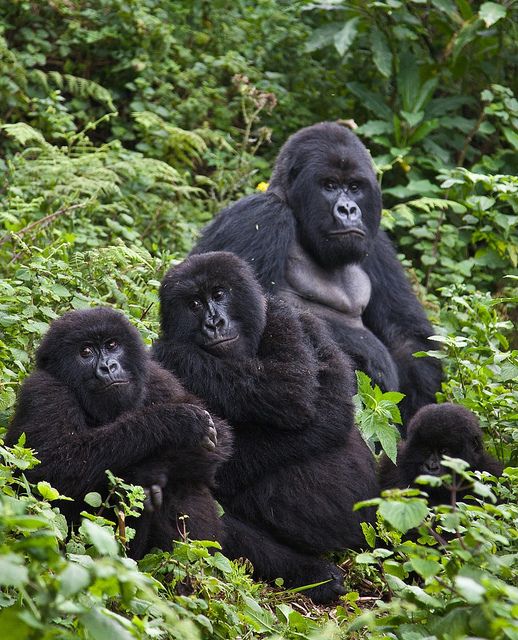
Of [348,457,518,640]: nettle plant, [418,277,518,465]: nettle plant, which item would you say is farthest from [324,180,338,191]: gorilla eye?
[348,457,518,640]: nettle plant

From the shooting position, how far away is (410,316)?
6043 mm

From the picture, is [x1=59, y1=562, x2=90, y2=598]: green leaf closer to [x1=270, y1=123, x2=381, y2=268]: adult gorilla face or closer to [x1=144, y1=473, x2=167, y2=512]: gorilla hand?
[x1=144, y1=473, x2=167, y2=512]: gorilla hand

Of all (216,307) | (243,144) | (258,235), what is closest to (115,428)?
(216,307)

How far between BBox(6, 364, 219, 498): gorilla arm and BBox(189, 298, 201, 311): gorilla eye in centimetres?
68

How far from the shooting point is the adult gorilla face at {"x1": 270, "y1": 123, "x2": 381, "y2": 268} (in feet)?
18.5

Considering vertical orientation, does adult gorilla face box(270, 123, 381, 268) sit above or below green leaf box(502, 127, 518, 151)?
above

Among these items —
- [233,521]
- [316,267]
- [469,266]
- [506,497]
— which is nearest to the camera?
[506,497]

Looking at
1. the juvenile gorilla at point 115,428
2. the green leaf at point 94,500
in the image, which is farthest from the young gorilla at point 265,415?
the green leaf at point 94,500

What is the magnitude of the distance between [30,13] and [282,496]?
490 centimetres

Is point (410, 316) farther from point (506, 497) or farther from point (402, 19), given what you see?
point (402, 19)

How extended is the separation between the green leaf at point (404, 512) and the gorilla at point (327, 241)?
2877 millimetres

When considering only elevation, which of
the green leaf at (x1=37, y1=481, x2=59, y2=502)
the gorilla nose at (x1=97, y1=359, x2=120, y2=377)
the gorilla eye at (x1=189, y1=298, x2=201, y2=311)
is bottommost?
the gorilla eye at (x1=189, y1=298, x2=201, y2=311)

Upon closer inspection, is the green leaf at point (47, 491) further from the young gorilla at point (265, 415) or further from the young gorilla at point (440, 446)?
the young gorilla at point (440, 446)

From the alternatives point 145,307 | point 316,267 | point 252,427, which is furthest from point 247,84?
point 252,427
